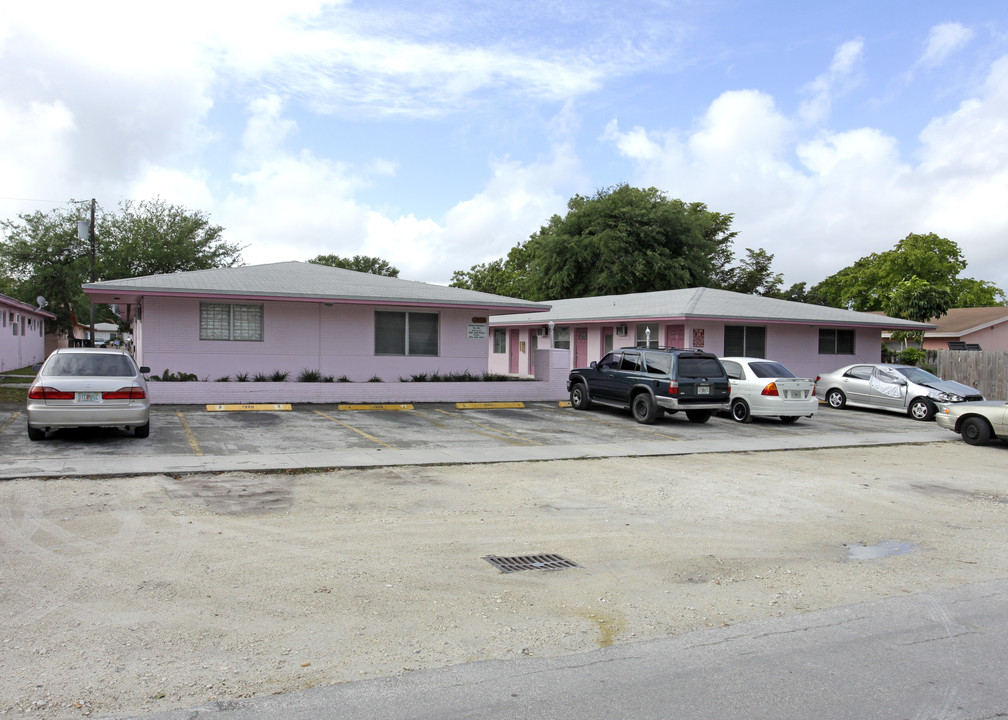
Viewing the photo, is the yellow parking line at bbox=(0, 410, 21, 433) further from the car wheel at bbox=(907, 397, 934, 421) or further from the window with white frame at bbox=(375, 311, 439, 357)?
the car wheel at bbox=(907, 397, 934, 421)

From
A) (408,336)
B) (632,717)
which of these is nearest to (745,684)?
(632,717)

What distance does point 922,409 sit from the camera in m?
20.6

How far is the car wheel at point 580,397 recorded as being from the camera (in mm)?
20094

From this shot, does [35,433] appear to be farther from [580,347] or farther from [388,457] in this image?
[580,347]

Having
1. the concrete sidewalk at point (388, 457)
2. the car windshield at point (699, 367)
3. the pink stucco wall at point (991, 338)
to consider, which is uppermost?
the pink stucco wall at point (991, 338)

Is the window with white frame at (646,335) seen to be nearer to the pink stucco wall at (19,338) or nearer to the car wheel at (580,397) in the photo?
the car wheel at (580,397)

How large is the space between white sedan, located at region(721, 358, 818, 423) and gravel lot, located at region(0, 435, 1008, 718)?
279 inches

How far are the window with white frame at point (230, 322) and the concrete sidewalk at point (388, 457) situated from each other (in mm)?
9423

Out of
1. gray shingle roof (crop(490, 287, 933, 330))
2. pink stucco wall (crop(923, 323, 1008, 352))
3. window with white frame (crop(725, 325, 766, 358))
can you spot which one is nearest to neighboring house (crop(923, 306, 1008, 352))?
pink stucco wall (crop(923, 323, 1008, 352))

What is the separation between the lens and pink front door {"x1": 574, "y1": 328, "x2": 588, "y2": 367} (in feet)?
98.8

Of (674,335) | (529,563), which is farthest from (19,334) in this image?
(529,563)

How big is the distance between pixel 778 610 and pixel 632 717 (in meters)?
2.21

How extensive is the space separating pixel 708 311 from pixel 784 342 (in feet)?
13.6

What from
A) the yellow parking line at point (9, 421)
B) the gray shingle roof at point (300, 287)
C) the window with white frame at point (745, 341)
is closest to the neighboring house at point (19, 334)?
the gray shingle roof at point (300, 287)
